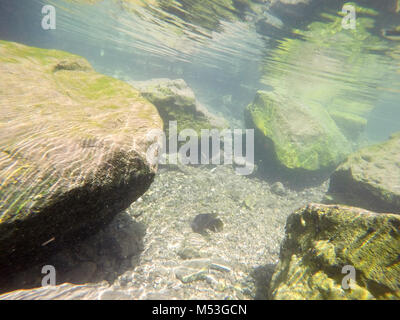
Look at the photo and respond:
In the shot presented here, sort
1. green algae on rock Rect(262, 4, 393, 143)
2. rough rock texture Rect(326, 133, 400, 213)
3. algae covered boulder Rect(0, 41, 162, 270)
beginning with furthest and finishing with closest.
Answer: green algae on rock Rect(262, 4, 393, 143) < rough rock texture Rect(326, 133, 400, 213) < algae covered boulder Rect(0, 41, 162, 270)

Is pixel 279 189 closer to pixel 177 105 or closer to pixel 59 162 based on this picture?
pixel 177 105

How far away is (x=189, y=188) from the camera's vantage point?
7391mm

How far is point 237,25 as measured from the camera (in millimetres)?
14281

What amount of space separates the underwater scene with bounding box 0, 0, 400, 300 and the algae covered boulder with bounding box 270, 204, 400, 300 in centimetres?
2

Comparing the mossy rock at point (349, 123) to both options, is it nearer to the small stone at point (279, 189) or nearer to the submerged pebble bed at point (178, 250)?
the small stone at point (279, 189)

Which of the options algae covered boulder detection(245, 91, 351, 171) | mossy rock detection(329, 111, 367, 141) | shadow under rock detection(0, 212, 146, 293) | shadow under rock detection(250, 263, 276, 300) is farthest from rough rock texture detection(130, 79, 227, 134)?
mossy rock detection(329, 111, 367, 141)

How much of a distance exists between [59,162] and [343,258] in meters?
3.98

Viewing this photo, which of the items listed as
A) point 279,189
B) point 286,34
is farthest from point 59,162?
point 286,34

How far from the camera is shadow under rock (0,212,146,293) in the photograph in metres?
3.10

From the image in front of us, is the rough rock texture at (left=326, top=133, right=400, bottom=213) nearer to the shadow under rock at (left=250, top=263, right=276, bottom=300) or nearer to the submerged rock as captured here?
the shadow under rock at (left=250, top=263, right=276, bottom=300)

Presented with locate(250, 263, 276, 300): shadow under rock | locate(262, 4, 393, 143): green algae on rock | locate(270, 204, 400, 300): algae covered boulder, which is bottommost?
locate(250, 263, 276, 300): shadow under rock
